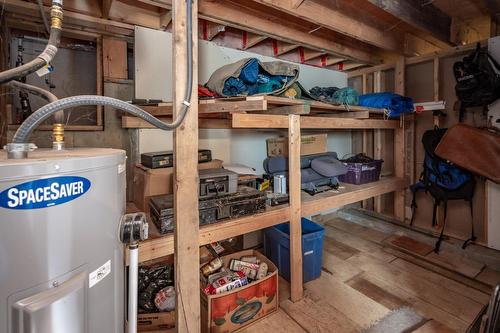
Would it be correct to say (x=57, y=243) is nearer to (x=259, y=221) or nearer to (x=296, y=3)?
(x=259, y=221)

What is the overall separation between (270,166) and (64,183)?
179 centimetres

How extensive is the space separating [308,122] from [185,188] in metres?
1.03

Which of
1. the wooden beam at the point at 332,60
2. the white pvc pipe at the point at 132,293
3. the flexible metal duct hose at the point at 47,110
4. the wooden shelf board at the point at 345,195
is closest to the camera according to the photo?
the flexible metal duct hose at the point at 47,110

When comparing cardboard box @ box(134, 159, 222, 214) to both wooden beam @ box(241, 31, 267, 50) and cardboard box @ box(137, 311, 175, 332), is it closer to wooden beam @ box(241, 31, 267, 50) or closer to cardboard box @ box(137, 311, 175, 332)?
cardboard box @ box(137, 311, 175, 332)

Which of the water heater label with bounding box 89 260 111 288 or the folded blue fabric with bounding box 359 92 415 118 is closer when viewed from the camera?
the water heater label with bounding box 89 260 111 288

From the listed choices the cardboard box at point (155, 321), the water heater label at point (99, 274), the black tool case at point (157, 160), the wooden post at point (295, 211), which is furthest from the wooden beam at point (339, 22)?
the cardboard box at point (155, 321)

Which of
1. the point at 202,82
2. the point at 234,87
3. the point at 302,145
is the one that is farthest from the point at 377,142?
the point at 234,87

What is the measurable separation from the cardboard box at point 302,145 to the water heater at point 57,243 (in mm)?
1932

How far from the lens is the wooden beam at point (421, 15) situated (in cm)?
188

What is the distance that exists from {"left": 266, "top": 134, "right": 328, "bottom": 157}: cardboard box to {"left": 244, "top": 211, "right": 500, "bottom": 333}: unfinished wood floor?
3.18ft

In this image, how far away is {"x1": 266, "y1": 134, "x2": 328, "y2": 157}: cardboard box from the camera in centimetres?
248

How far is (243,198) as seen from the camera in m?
1.57

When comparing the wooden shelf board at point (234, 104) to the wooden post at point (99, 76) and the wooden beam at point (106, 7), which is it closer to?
the wooden post at point (99, 76)

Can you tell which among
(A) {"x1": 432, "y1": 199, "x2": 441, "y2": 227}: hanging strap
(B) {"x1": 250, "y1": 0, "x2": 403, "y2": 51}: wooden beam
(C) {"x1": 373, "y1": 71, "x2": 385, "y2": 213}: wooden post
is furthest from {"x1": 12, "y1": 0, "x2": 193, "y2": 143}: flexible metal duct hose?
(C) {"x1": 373, "y1": 71, "x2": 385, "y2": 213}: wooden post
